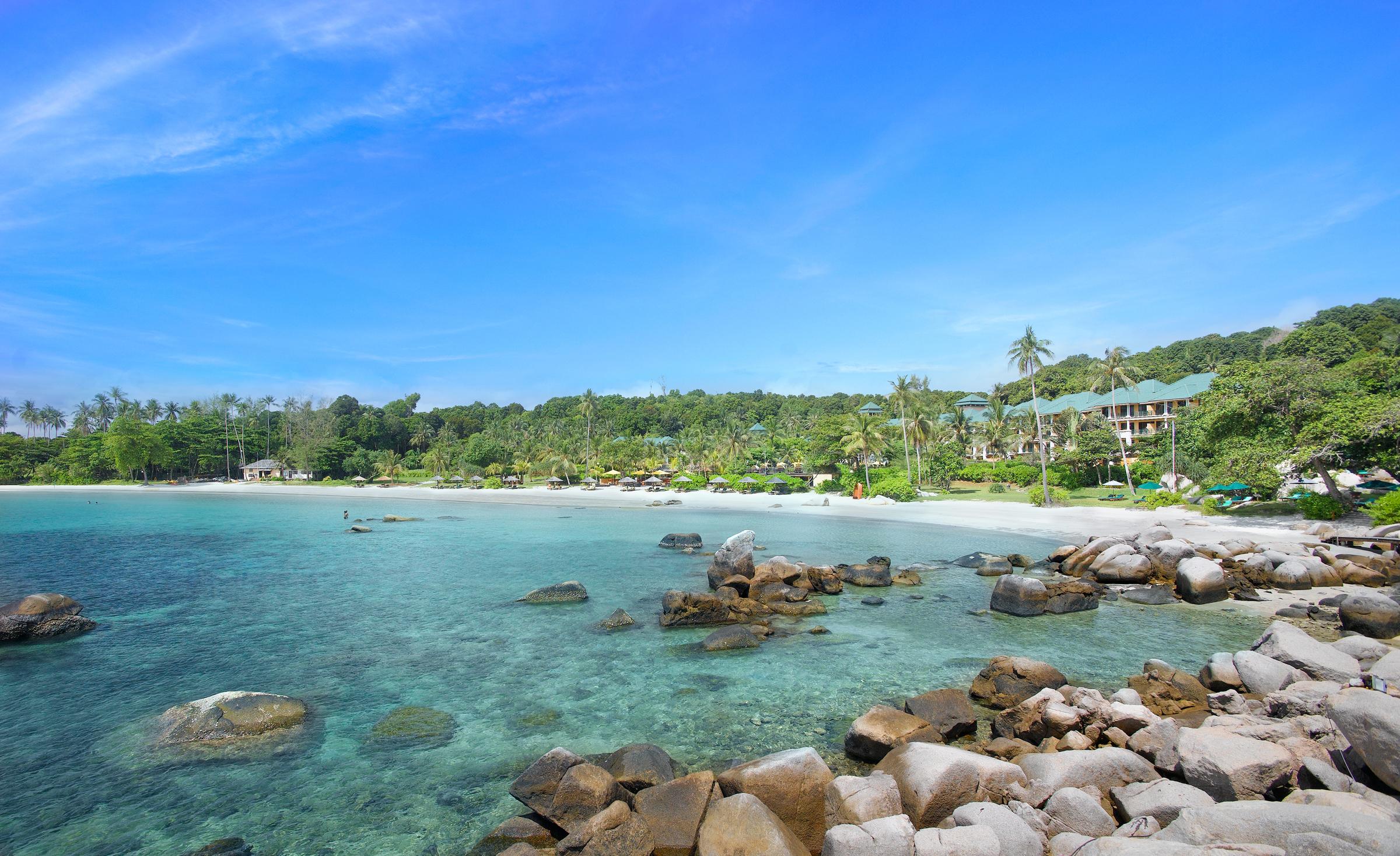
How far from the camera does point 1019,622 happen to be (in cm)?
2050

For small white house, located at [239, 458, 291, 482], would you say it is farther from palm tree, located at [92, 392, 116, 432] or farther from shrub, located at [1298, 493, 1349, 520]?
shrub, located at [1298, 493, 1349, 520]

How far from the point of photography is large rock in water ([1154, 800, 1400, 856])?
19.3 feet

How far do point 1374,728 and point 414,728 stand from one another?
14.8 metres

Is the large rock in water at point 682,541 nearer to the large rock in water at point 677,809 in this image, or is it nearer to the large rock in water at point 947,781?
the large rock in water at point 947,781

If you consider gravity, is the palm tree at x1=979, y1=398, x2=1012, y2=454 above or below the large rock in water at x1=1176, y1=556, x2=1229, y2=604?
above

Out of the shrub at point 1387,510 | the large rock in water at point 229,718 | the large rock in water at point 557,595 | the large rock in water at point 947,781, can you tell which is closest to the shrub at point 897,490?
the shrub at point 1387,510

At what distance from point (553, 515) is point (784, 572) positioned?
133 feet

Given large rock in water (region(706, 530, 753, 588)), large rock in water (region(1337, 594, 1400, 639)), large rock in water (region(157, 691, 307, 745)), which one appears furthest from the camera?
large rock in water (region(706, 530, 753, 588))

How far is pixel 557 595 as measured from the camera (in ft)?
79.5

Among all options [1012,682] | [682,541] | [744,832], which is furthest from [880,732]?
[682,541]

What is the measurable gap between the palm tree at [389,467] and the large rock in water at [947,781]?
114 meters

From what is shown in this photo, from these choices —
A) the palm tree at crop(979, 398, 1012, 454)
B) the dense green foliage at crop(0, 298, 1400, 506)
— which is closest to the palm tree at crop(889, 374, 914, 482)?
the dense green foliage at crop(0, 298, 1400, 506)

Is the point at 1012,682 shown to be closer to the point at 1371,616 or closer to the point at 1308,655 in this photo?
the point at 1308,655

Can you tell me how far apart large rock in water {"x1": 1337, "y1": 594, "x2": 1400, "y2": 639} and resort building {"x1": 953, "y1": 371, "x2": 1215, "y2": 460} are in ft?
263
